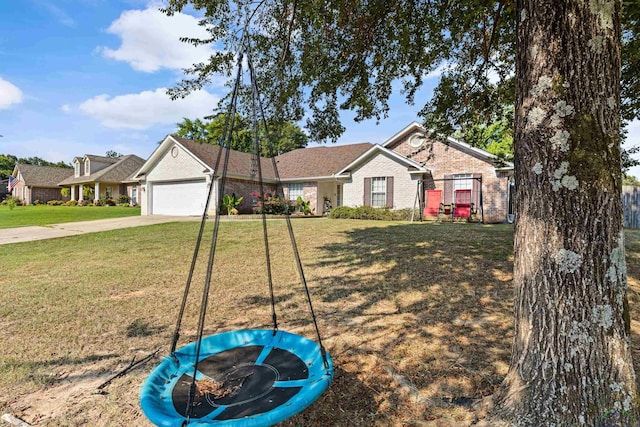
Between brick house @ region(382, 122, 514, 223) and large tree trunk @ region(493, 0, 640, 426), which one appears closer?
large tree trunk @ region(493, 0, 640, 426)

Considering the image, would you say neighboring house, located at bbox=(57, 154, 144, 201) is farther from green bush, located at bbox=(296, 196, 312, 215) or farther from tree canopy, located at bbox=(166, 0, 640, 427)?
tree canopy, located at bbox=(166, 0, 640, 427)

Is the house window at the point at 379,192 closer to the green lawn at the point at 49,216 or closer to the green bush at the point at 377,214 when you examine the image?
the green bush at the point at 377,214

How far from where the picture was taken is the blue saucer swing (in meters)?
1.85

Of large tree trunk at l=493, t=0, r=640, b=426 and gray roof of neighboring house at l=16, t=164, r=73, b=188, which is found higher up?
gray roof of neighboring house at l=16, t=164, r=73, b=188

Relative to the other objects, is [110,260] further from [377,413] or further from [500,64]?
[500,64]

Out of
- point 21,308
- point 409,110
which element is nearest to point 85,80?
point 21,308

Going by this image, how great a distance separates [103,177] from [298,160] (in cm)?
1834

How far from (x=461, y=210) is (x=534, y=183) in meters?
13.4

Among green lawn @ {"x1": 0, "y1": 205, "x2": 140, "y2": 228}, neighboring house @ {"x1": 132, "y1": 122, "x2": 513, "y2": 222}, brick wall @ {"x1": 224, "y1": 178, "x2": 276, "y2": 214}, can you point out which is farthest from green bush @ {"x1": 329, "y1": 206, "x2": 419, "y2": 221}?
green lawn @ {"x1": 0, "y1": 205, "x2": 140, "y2": 228}

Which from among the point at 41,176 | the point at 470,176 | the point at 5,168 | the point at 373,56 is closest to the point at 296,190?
the point at 470,176

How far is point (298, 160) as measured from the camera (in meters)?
21.4

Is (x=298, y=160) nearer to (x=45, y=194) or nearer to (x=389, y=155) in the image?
(x=389, y=155)

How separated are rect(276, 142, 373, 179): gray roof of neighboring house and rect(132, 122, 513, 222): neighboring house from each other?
6 cm

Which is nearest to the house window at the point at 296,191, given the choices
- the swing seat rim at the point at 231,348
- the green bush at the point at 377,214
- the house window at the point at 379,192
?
the green bush at the point at 377,214
